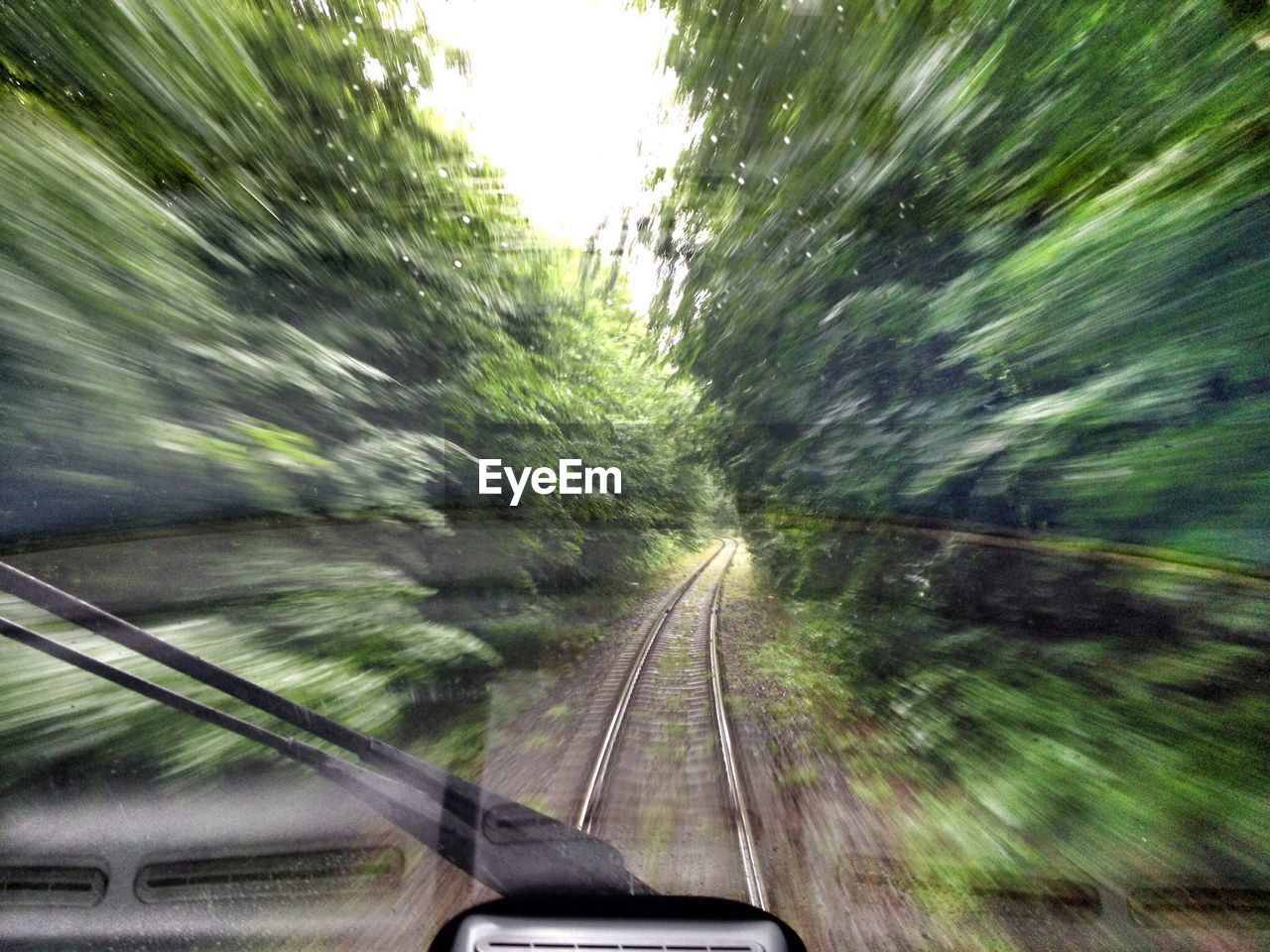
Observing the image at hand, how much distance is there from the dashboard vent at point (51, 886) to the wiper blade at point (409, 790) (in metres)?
0.89

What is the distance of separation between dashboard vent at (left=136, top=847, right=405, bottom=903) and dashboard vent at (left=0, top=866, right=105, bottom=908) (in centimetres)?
14

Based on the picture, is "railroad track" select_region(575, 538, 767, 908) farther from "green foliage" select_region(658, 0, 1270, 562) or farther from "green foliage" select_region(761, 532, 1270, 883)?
"green foliage" select_region(658, 0, 1270, 562)

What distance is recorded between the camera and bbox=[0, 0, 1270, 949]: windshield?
9.04ft

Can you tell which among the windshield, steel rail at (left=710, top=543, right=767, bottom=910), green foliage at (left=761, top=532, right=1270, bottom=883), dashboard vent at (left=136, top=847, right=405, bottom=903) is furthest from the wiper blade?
green foliage at (left=761, top=532, right=1270, bottom=883)

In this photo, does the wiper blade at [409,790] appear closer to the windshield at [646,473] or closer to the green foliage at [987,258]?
the windshield at [646,473]

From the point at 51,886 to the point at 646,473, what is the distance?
348 cm

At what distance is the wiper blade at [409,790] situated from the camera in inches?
91.4

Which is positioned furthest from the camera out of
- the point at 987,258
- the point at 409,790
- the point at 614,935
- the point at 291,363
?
the point at 291,363

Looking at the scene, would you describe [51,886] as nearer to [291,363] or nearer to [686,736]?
[291,363]

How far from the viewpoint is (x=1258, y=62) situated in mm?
2752

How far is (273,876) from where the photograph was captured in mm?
2859

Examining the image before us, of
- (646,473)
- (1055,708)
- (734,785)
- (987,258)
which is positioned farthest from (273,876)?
(987,258)

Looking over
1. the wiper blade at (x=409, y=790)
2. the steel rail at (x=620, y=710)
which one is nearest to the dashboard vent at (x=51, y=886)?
the wiper blade at (x=409, y=790)

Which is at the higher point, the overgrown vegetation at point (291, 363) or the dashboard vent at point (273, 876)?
the overgrown vegetation at point (291, 363)
